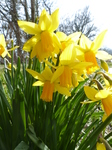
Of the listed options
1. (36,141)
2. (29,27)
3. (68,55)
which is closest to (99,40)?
(68,55)

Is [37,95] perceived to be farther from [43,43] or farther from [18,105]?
Answer: [43,43]

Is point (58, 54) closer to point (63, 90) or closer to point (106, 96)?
point (63, 90)

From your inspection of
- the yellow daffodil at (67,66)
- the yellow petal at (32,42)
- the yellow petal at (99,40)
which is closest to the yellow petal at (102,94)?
the yellow daffodil at (67,66)

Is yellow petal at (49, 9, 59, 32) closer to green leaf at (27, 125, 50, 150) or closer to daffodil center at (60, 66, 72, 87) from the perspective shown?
daffodil center at (60, 66, 72, 87)

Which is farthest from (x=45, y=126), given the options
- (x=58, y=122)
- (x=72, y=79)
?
(x=72, y=79)

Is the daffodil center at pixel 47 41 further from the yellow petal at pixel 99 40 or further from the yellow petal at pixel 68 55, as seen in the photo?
the yellow petal at pixel 99 40

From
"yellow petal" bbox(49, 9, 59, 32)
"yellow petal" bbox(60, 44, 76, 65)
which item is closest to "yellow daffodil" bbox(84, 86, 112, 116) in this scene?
"yellow petal" bbox(60, 44, 76, 65)

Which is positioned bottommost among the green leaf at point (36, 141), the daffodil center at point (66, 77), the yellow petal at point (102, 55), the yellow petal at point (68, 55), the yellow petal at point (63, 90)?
the green leaf at point (36, 141)
